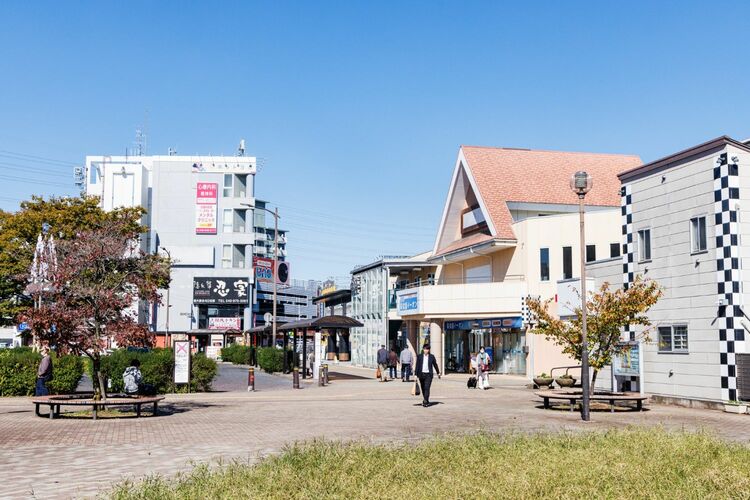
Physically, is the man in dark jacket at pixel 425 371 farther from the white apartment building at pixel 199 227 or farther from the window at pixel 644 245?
the white apartment building at pixel 199 227

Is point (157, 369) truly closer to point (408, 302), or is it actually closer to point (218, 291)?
point (408, 302)

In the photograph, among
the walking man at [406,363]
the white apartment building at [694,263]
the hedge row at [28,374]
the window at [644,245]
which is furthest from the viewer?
the walking man at [406,363]

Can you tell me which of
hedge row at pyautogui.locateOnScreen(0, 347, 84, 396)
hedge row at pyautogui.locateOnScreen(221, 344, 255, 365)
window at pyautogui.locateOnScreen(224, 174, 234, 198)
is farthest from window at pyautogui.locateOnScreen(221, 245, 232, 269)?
hedge row at pyautogui.locateOnScreen(0, 347, 84, 396)

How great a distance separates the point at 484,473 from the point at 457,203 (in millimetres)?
41933

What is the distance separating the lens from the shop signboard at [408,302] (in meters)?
47.1

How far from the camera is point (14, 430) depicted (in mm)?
16688

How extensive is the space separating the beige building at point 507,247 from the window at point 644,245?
14.0 m

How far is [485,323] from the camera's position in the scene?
45219mm

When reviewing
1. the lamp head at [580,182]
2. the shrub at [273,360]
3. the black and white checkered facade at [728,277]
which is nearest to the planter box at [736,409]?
the black and white checkered facade at [728,277]

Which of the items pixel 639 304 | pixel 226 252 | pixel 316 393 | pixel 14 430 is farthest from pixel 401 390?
pixel 226 252

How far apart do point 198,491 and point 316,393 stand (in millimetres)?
21829

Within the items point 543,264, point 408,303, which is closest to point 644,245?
point 543,264

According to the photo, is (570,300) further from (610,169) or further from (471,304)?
(610,169)

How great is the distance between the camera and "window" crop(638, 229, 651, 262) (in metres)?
25.9
